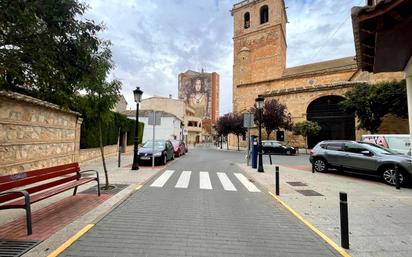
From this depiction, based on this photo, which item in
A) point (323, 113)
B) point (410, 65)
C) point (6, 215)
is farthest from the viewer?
point (323, 113)

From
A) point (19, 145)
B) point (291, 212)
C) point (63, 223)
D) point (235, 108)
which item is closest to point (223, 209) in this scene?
point (291, 212)

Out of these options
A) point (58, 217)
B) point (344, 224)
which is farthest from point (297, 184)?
point (58, 217)

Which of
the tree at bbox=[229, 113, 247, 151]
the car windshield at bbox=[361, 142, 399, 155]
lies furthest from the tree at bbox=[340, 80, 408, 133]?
the tree at bbox=[229, 113, 247, 151]

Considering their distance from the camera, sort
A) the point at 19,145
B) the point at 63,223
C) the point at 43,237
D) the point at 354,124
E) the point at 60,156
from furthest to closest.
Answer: the point at 354,124, the point at 60,156, the point at 19,145, the point at 63,223, the point at 43,237

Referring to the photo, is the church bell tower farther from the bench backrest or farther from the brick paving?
the bench backrest

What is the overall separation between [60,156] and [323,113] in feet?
106

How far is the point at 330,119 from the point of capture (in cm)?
3438

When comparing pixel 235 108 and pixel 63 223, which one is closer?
pixel 63 223

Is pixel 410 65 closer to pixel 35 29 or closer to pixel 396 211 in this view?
pixel 396 211

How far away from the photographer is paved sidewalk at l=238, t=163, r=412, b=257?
163 inches

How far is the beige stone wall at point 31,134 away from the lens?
816 cm

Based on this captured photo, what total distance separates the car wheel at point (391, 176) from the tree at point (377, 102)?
638 inches

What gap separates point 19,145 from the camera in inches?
348

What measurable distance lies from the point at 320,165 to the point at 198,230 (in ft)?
34.7
